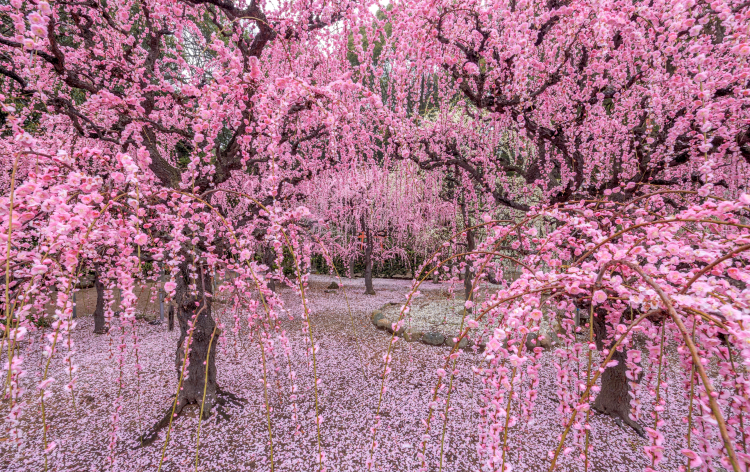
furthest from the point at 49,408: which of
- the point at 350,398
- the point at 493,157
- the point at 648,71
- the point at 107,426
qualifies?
the point at 648,71

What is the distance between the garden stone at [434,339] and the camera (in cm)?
565

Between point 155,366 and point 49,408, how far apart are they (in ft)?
3.90

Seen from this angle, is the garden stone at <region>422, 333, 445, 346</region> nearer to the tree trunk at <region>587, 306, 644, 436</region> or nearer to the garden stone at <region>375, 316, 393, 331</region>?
the garden stone at <region>375, 316, 393, 331</region>

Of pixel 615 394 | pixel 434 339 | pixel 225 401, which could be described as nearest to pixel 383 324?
pixel 434 339

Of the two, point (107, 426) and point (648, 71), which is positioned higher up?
point (648, 71)

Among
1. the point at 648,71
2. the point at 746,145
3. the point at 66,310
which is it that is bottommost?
the point at 66,310

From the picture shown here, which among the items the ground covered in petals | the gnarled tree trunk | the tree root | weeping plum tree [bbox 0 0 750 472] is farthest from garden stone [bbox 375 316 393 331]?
the tree root

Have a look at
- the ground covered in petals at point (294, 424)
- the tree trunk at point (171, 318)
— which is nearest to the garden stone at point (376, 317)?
the ground covered in petals at point (294, 424)

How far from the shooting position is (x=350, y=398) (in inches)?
151

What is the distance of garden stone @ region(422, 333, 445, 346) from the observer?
565 centimetres

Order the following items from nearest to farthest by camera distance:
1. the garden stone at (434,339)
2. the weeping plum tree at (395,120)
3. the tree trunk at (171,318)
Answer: the weeping plum tree at (395,120), the garden stone at (434,339), the tree trunk at (171,318)

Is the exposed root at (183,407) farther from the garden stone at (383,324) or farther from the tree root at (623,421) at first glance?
the tree root at (623,421)

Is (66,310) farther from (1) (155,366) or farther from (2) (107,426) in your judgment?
(1) (155,366)

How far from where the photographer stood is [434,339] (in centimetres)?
569
